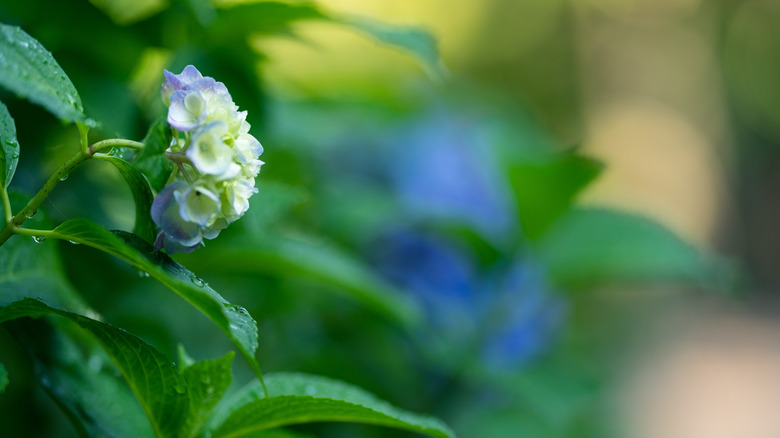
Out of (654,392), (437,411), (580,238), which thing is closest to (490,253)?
(580,238)

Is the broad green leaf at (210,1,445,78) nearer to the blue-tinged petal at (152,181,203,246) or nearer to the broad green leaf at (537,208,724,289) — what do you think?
the blue-tinged petal at (152,181,203,246)

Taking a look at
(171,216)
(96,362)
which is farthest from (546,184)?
(171,216)

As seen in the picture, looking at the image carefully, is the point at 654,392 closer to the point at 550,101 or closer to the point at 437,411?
the point at 550,101

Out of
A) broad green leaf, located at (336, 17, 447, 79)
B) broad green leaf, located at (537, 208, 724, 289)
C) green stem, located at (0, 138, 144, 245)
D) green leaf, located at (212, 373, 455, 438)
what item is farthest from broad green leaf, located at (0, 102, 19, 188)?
broad green leaf, located at (537, 208, 724, 289)

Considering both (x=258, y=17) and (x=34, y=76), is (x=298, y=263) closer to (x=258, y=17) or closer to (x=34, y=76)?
(x=258, y=17)

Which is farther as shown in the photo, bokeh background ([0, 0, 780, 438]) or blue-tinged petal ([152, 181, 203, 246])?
bokeh background ([0, 0, 780, 438])
